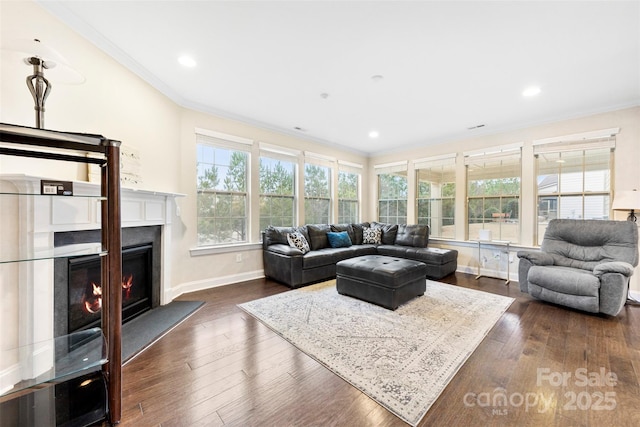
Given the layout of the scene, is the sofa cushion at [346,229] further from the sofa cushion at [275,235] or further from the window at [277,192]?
the sofa cushion at [275,235]

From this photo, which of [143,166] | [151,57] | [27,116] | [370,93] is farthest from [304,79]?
[27,116]

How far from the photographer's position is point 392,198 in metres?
6.29

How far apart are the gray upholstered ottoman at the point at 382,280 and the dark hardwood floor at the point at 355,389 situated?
947mm

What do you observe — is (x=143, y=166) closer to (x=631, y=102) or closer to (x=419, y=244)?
(x=419, y=244)

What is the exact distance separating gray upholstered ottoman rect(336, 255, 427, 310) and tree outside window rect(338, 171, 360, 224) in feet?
8.44

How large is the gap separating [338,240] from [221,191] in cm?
234

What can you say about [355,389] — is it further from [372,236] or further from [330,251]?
[372,236]

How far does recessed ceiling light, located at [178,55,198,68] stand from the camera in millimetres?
2564

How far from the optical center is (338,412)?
4.92 ft

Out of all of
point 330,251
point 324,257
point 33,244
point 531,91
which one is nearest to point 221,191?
point 324,257

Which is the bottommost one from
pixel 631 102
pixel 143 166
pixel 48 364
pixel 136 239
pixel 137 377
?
pixel 137 377

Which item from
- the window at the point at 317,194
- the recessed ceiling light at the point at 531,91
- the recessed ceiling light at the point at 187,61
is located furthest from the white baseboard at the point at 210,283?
the recessed ceiling light at the point at 531,91

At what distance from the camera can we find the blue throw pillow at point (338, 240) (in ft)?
16.3

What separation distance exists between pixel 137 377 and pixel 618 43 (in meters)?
4.86
